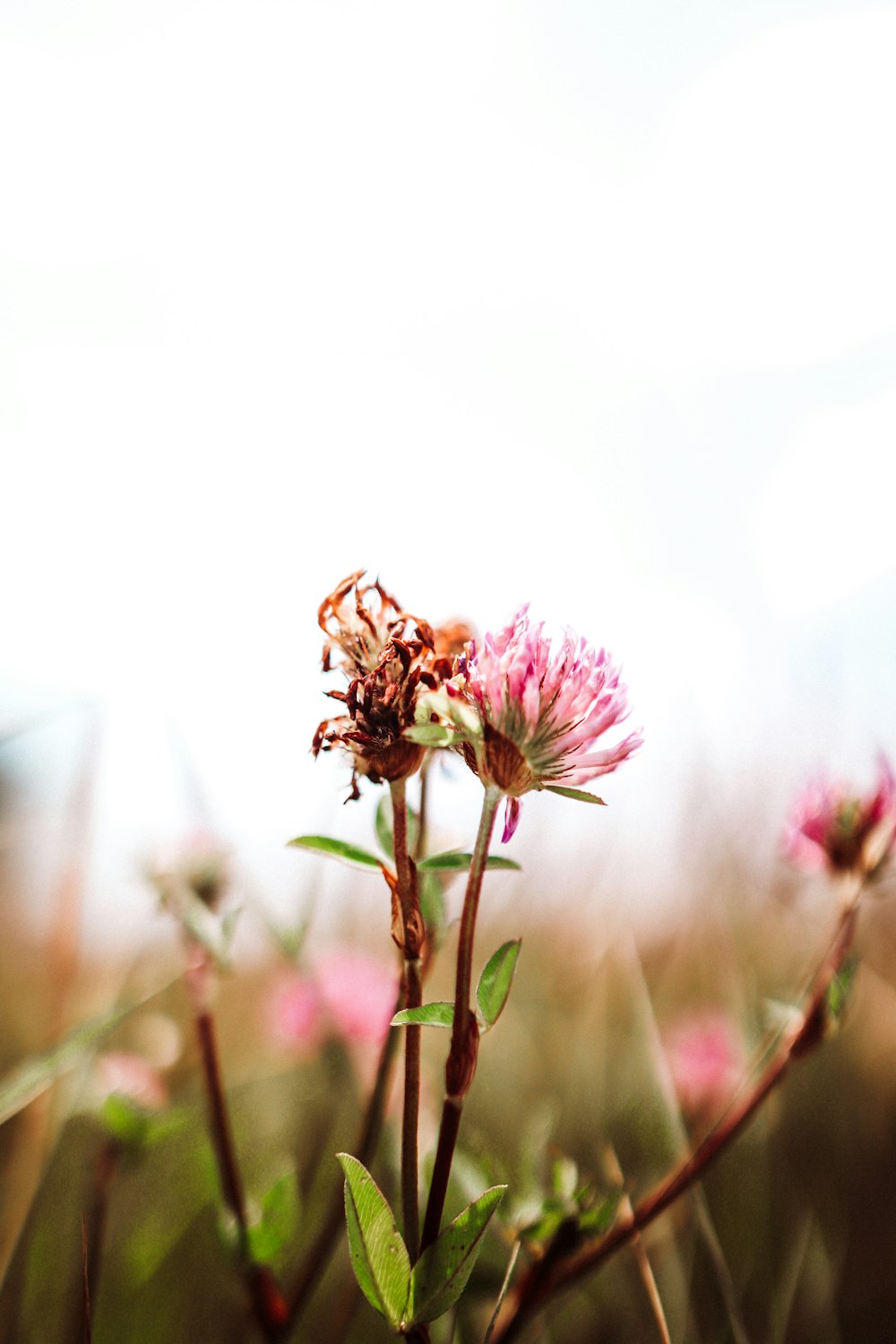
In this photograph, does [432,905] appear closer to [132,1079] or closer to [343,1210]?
[343,1210]

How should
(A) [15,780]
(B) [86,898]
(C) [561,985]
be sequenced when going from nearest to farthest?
(B) [86,898]
(C) [561,985]
(A) [15,780]

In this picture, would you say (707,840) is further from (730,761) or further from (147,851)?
(147,851)

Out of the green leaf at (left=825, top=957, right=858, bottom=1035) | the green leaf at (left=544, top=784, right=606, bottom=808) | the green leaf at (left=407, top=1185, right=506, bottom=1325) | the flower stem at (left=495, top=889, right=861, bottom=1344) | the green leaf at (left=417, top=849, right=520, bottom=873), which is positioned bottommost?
the flower stem at (left=495, top=889, right=861, bottom=1344)

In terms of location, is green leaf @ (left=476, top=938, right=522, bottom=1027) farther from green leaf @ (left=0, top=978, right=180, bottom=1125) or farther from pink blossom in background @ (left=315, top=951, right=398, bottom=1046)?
pink blossom in background @ (left=315, top=951, right=398, bottom=1046)

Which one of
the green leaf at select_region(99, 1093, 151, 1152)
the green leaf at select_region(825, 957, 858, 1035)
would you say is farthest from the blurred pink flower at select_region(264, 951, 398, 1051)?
the green leaf at select_region(825, 957, 858, 1035)

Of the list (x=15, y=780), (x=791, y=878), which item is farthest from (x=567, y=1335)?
(x=15, y=780)

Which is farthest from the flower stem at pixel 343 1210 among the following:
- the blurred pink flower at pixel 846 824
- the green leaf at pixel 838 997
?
the blurred pink flower at pixel 846 824
